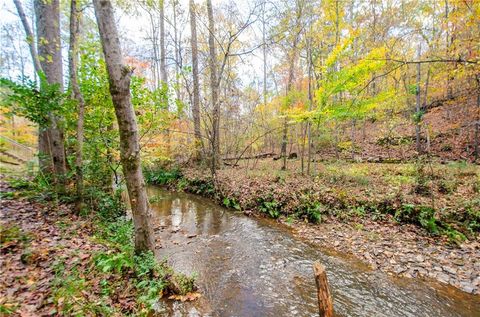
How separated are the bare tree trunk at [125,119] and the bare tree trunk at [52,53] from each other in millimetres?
3157

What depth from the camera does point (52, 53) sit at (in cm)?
540

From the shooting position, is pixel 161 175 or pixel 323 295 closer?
pixel 323 295

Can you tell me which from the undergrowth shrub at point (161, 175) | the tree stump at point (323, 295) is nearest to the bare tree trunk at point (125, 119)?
the tree stump at point (323, 295)

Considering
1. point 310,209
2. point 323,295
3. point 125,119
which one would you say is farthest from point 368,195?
point 125,119

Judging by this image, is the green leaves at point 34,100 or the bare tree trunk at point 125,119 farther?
the green leaves at point 34,100

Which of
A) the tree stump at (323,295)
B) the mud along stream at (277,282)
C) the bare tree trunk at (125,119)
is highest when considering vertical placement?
the bare tree trunk at (125,119)

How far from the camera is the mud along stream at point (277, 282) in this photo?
10.2ft

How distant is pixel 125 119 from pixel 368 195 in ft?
22.2

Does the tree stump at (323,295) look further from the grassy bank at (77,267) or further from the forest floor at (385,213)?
the forest floor at (385,213)

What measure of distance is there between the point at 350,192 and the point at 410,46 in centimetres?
1396

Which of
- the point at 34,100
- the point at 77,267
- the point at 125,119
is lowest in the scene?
the point at 77,267

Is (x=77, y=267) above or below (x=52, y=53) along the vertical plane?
below

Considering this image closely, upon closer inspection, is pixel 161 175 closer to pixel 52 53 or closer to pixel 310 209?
pixel 52 53

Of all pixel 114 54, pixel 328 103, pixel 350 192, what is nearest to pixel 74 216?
pixel 114 54
